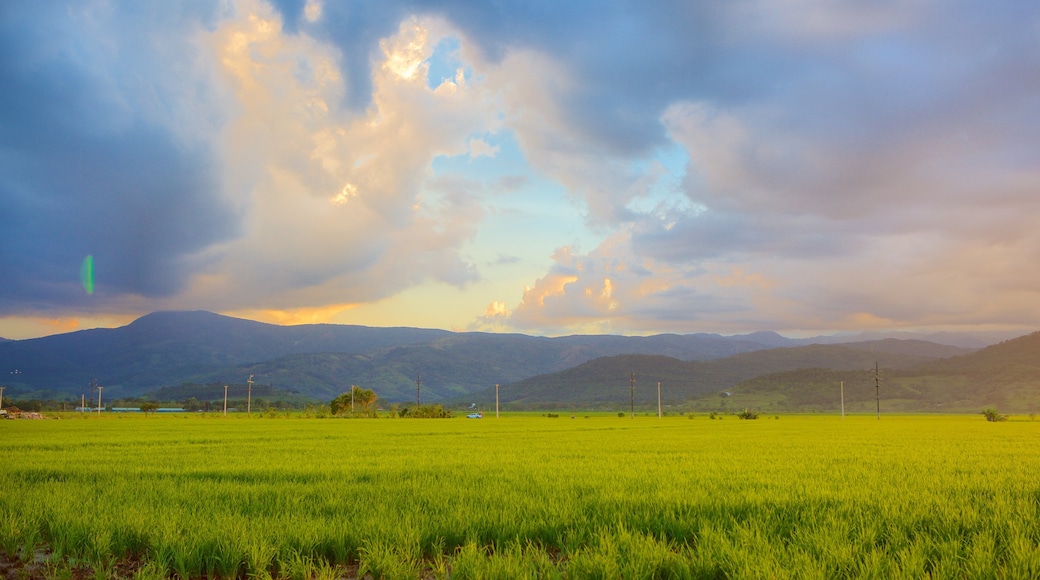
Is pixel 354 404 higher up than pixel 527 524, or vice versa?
pixel 527 524

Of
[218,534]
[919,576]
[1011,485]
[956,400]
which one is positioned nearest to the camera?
[919,576]

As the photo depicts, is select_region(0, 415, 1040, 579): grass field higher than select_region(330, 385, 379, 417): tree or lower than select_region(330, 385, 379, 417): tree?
higher

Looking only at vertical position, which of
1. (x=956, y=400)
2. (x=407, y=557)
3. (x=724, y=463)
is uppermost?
(x=407, y=557)

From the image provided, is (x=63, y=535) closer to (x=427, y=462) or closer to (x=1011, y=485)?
(x=427, y=462)

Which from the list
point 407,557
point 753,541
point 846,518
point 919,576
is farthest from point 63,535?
point 846,518

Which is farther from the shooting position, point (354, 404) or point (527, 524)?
point (354, 404)

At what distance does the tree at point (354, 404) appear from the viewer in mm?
122938

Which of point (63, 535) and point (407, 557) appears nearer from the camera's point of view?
point (407, 557)

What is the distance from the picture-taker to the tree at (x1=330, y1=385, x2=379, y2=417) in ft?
403

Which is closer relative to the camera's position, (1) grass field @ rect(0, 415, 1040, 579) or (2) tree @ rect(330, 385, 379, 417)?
(1) grass field @ rect(0, 415, 1040, 579)

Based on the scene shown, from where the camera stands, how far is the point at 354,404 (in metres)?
132

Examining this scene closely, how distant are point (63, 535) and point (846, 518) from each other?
35.3 feet

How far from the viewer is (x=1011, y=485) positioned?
13.4m

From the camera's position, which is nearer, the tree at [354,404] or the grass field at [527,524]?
the grass field at [527,524]
